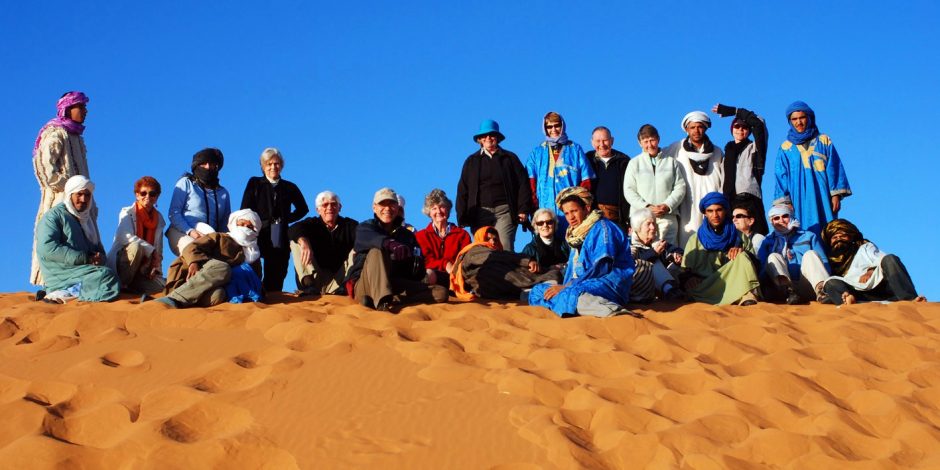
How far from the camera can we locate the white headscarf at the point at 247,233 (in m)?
8.88

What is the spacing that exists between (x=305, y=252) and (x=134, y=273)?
5.30 ft

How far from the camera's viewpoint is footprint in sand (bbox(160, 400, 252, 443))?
5.02 m

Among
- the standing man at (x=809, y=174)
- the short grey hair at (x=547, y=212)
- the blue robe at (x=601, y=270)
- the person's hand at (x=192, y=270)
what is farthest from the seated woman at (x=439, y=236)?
the standing man at (x=809, y=174)

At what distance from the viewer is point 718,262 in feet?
29.2

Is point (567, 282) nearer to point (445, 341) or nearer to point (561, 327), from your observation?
point (561, 327)

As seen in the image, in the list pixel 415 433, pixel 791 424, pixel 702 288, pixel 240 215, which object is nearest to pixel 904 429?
pixel 791 424

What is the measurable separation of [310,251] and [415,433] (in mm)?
4357

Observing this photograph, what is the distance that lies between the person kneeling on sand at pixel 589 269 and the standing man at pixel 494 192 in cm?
144

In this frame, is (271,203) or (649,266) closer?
(649,266)

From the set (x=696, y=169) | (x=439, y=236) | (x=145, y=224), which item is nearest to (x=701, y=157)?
(x=696, y=169)

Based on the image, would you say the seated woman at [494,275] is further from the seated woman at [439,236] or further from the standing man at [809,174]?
the standing man at [809,174]

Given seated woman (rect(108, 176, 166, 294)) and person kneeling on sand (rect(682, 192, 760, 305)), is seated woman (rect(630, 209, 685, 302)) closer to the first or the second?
person kneeling on sand (rect(682, 192, 760, 305))

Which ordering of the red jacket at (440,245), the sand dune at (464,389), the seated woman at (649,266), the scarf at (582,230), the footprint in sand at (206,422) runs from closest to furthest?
the sand dune at (464,389), the footprint in sand at (206,422), the scarf at (582,230), the seated woman at (649,266), the red jacket at (440,245)

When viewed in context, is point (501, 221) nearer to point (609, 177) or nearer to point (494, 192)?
point (494, 192)
